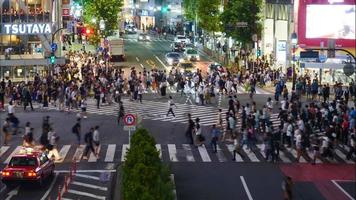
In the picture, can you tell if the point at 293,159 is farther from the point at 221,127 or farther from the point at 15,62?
the point at 15,62

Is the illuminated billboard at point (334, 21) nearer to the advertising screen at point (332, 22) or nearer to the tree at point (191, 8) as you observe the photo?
the advertising screen at point (332, 22)

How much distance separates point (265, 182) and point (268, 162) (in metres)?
4.03

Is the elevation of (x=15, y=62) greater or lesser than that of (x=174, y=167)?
greater

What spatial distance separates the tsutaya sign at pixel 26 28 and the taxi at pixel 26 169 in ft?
111

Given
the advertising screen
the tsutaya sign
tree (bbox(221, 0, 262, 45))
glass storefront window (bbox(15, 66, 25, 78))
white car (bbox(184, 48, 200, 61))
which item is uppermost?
tree (bbox(221, 0, 262, 45))

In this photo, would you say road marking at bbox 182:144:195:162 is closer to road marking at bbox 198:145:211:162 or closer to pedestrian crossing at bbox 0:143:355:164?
pedestrian crossing at bbox 0:143:355:164

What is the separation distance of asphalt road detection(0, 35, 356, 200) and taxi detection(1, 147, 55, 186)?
51 cm

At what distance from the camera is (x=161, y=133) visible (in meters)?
37.0

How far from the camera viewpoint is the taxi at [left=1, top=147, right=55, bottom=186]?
2453 centimetres

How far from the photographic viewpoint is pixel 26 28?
5797 cm

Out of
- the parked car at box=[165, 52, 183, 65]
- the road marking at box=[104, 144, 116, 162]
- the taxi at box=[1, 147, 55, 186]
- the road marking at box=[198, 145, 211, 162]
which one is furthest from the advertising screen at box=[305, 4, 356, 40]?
the parked car at box=[165, 52, 183, 65]

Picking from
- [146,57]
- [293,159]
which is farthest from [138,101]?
[146,57]

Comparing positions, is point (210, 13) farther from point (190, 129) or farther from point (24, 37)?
point (190, 129)

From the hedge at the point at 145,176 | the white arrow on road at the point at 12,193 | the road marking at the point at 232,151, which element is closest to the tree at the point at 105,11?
the road marking at the point at 232,151
